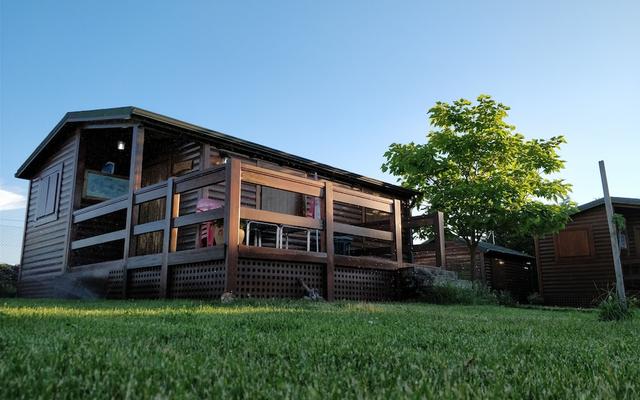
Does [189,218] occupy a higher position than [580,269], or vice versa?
[189,218]

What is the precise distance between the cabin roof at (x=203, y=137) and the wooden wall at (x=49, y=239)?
444mm

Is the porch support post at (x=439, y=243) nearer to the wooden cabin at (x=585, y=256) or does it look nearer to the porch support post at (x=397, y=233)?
the porch support post at (x=397, y=233)

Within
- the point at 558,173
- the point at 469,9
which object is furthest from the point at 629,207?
the point at 469,9

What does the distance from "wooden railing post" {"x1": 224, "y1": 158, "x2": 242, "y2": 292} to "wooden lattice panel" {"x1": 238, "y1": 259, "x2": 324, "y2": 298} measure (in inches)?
11.4

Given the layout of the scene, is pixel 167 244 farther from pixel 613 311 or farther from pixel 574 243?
pixel 574 243

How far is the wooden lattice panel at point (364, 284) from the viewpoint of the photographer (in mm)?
9055

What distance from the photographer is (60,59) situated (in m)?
14.0

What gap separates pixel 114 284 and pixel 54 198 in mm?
5186

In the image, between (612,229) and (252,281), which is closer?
(252,281)

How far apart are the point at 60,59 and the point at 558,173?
1624cm

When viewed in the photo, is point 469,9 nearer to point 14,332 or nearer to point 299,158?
point 299,158

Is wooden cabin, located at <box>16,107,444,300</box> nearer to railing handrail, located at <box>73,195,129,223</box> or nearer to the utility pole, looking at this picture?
railing handrail, located at <box>73,195,129,223</box>

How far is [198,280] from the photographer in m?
7.67

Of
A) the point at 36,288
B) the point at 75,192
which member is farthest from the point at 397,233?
the point at 36,288
